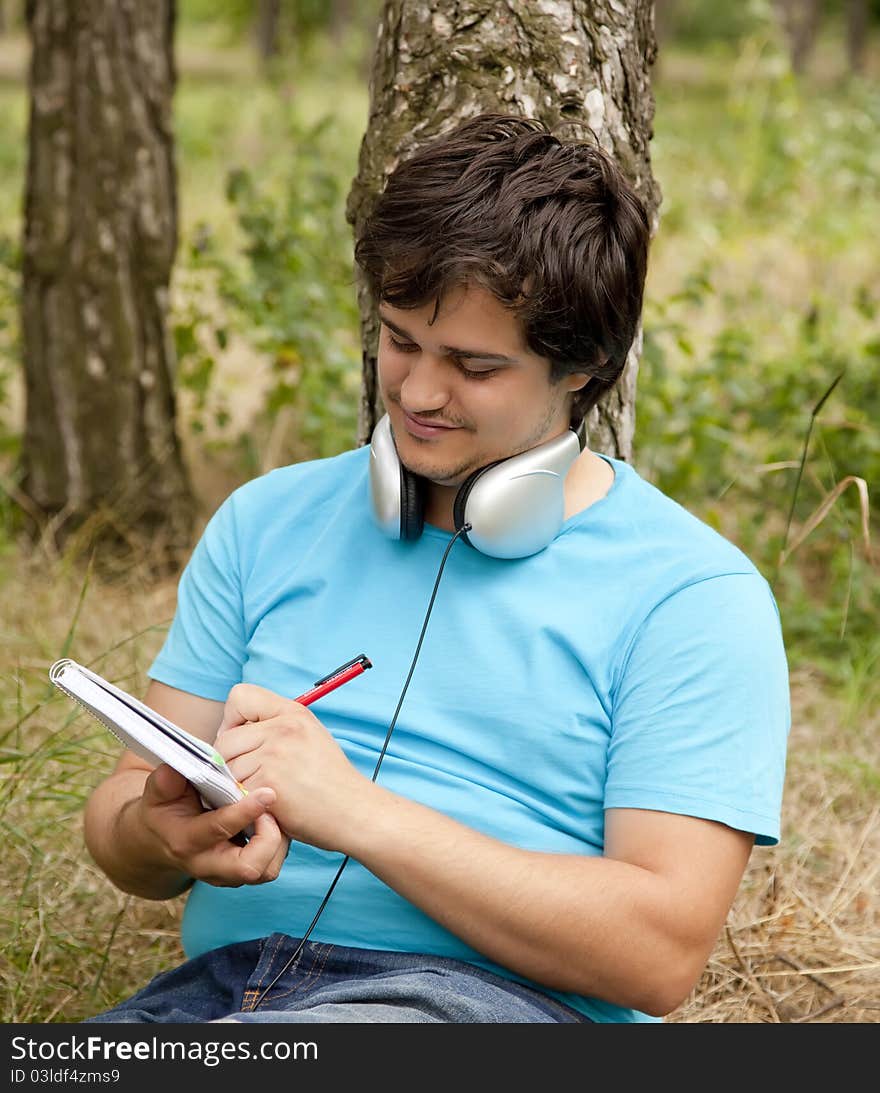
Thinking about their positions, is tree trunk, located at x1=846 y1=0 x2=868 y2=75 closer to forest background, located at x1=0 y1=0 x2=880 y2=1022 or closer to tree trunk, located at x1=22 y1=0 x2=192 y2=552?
forest background, located at x1=0 y1=0 x2=880 y2=1022

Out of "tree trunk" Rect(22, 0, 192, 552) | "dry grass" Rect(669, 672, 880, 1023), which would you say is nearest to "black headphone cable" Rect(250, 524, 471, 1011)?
"dry grass" Rect(669, 672, 880, 1023)

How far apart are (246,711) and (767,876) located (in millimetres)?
1766

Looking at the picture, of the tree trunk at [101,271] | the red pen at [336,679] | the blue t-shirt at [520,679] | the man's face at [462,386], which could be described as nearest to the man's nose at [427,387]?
the man's face at [462,386]

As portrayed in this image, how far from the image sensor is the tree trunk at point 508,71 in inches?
106

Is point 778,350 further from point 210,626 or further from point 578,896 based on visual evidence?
point 578,896

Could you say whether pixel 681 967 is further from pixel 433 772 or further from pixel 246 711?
pixel 246 711

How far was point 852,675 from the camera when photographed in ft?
13.6

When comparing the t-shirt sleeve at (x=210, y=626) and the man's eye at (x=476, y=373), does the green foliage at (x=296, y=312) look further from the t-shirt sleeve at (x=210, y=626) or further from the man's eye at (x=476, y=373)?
the man's eye at (x=476, y=373)

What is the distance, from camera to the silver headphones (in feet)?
6.83

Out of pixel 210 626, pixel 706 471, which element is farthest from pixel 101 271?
pixel 210 626

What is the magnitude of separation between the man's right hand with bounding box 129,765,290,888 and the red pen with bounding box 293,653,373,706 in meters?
0.20

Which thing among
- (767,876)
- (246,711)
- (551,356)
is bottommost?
(767,876)

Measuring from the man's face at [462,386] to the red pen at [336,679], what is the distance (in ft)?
1.05

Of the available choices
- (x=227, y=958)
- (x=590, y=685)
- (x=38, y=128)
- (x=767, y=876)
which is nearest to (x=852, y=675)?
(x=767, y=876)
